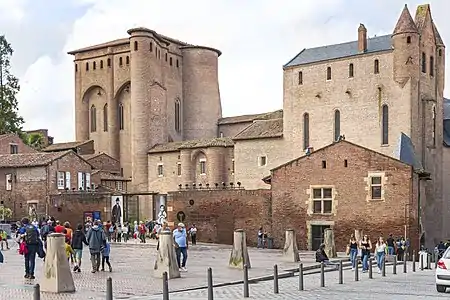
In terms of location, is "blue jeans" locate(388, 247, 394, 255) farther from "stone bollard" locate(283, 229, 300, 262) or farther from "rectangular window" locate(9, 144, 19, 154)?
"rectangular window" locate(9, 144, 19, 154)

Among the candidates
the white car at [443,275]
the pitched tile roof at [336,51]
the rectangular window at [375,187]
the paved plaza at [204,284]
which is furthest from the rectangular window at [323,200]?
the white car at [443,275]

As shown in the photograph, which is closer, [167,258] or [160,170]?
[167,258]

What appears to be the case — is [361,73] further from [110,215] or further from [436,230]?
[110,215]

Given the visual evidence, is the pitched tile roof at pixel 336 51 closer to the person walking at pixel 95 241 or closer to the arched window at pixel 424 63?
the arched window at pixel 424 63

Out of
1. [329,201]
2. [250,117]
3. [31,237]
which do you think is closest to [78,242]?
[31,237]

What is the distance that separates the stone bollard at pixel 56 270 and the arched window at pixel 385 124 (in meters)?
41.8

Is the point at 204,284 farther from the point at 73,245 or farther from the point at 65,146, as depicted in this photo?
the point at 65,146

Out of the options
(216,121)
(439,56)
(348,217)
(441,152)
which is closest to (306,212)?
(348,217)

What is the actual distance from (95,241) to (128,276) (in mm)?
1545

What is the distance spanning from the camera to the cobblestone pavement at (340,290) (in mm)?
18484

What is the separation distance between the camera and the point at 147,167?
250ft

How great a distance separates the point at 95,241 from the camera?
24.3 m

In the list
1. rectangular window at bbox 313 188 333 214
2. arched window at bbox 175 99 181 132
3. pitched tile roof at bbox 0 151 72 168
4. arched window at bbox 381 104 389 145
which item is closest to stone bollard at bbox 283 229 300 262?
rectangular window at bbox 313 188 333 214

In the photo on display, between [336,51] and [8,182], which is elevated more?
[336,51]
